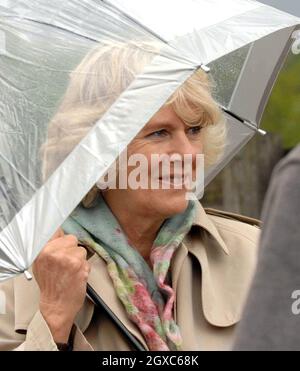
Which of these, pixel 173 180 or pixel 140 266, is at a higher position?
pixel 173 180

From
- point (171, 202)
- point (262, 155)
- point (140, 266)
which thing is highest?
point (171, 202)

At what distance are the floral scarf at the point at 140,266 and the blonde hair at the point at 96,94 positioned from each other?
0.40 metres

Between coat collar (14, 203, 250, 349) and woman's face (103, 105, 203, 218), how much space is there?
0.61ft

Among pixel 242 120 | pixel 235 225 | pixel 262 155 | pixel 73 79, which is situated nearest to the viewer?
pixel 73 79

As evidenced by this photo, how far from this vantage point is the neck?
3.43 metres

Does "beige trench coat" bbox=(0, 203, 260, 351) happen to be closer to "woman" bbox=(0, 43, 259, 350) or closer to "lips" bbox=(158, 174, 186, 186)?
"woman" bbox=(0, 43, 259, 350)

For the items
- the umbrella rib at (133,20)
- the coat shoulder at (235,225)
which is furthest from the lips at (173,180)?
the umbrella rib at (133,20)

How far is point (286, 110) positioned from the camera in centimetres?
783

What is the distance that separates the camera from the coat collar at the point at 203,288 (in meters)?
3.23

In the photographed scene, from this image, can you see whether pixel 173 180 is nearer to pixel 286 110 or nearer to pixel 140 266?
pixel 140 266

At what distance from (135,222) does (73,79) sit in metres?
0.62

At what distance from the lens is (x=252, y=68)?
12.6 ft

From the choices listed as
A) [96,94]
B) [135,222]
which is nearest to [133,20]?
[96,94]
